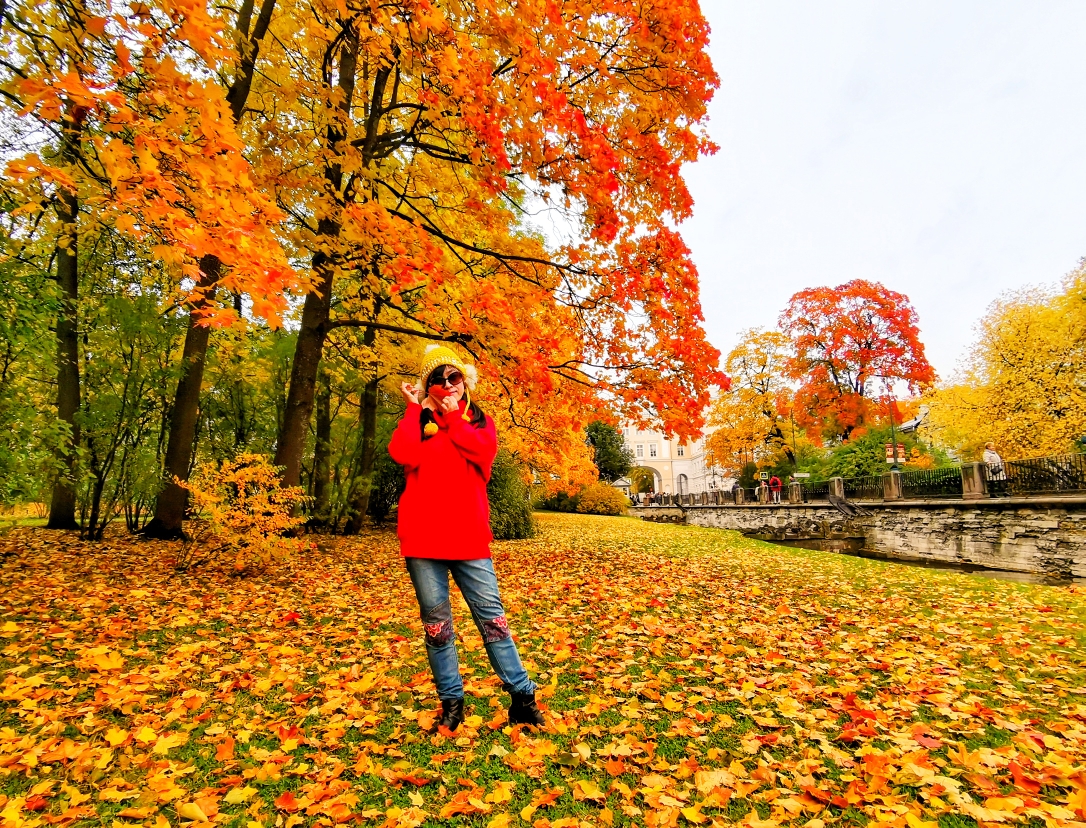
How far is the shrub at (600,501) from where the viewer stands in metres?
34.6

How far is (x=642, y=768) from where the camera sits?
2529 millimetres

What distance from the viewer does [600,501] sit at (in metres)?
34.9

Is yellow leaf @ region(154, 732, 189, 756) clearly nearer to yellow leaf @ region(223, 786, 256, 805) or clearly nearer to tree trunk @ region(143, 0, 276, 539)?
yellow leaf @ region(223, 786, 256, 805)

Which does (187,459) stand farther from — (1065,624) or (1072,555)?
(1072,555)

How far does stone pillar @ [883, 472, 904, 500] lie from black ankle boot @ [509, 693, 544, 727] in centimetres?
2084

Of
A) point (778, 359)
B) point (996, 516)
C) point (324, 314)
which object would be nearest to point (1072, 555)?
point (996, 516)

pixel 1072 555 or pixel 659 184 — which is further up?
pixel 659 184

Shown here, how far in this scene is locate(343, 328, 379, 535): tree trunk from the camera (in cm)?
1160

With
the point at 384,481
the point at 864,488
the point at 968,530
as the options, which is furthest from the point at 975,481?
the point at 384,481

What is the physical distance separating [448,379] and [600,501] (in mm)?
32884

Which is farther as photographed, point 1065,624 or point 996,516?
point 996,516

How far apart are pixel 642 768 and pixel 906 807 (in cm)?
112

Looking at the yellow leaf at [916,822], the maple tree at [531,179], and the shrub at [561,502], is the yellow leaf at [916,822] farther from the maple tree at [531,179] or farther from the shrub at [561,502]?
the shrub at [561,502]

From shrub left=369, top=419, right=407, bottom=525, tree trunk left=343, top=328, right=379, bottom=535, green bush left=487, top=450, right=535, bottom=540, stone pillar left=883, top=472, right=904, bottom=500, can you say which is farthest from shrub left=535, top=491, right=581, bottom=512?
tree trunk left=343, top=328, right=379, bottom=535
